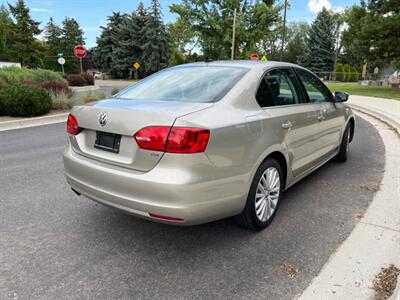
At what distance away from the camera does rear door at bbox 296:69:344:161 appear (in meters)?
4.26

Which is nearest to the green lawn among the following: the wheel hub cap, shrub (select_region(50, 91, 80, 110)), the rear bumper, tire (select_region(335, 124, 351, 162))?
tire (select_region(335, 124, 351, 162))

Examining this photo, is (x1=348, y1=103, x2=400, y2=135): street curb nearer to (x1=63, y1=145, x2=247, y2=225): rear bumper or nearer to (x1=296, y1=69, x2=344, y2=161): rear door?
(x1=296, y1=69, x2=344, y2=161): rear door

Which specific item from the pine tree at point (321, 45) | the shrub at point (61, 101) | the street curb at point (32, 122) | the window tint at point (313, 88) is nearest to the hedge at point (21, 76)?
the shrub at point (61, 101)

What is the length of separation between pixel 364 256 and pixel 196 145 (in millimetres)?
1684

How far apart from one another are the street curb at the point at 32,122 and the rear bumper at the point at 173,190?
296 inches

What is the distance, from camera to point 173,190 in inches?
97.5

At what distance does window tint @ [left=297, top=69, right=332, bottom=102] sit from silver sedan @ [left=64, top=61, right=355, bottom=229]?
40cm

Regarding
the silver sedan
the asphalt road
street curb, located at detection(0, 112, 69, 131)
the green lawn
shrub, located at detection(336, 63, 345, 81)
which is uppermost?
shrub, located at detection(336, 63, 345, 81)

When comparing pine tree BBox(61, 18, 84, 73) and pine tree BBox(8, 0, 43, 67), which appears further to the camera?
pine tree BBox(61, 18, 84, 73)

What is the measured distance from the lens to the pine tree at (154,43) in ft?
146

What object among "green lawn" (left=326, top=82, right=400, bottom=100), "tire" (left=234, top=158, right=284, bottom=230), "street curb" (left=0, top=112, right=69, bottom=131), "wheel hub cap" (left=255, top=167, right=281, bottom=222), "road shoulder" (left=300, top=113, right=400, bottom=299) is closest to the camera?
"road shoulder" (left=300, top=113, right=400, bottom=299)

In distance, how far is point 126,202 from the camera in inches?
106

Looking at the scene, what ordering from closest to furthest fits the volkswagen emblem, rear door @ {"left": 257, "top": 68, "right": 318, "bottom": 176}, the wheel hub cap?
the volkswagen emblem < the wheel hub cap < rear door @ {"left": 257, "top": 68, "right": 318, "bottom": 176}

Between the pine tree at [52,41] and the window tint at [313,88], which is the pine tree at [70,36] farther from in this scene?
the window tint at [313,88]
